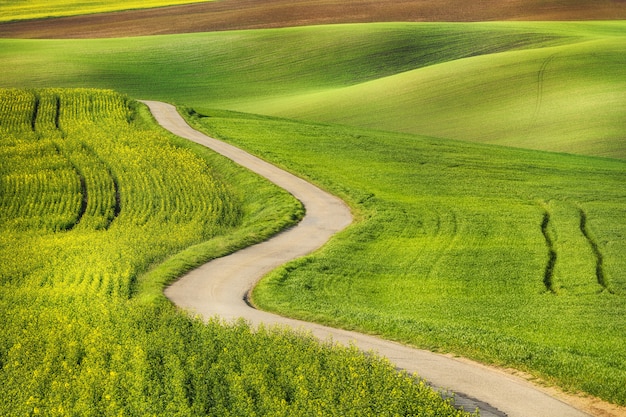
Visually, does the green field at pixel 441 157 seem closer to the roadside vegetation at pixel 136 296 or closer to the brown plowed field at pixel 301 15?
the roadside vegetation at pixel 136 296

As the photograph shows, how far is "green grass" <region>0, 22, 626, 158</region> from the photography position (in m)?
64.2

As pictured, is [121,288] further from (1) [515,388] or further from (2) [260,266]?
(1) [515,388]

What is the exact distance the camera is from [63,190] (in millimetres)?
42000

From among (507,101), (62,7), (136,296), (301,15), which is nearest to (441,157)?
(507,101)

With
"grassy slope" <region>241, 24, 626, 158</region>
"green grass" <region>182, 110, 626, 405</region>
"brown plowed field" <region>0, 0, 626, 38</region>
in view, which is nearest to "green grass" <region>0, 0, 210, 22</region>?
"brown plowed field" <region>0, 0, 626, 38</region>

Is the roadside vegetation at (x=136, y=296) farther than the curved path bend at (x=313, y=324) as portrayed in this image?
No

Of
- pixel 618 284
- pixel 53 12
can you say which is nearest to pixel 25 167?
pixel 618 284

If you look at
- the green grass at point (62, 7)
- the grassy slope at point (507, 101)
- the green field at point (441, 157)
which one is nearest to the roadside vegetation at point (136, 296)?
the green field at point (441, 157)

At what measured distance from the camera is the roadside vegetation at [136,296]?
588 inches

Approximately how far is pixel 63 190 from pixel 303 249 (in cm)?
1593

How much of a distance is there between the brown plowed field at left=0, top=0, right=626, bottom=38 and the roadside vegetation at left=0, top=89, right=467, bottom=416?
47.0 meters

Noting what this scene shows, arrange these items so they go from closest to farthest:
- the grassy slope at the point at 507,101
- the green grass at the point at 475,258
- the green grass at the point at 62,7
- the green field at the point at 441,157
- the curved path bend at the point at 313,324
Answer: the curved path bend at the point at 313,324, the green grass at the point at 475,258, the green field at the point at 441,157, the grassy slope at the point at 507,101, the green grass at the point at 62,7

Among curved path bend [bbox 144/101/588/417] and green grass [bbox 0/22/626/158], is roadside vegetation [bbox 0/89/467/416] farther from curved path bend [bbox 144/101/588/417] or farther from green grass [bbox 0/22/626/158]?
green grass [bbox 0/22/626/158]

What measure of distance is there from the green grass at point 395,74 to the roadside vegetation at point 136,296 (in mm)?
22979
